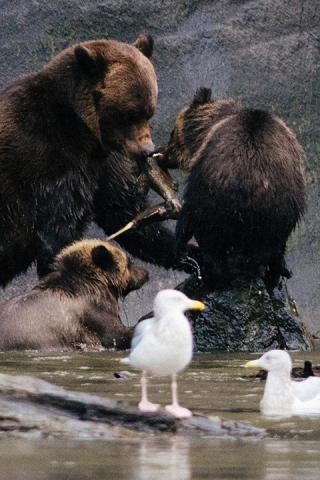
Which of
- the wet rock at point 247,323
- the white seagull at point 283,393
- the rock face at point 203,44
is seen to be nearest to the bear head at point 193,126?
the rock face at point 203,44

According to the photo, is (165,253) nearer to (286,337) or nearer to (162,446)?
(286,337)

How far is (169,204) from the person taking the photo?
12633mm

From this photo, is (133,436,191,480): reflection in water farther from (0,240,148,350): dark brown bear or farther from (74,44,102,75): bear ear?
(74,44,102,75): bear ear

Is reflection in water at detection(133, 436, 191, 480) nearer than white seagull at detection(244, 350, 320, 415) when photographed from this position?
Yes

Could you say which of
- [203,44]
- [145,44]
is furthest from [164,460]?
[203,44]

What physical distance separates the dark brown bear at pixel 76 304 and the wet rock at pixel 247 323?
0.59m

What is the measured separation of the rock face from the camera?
1488 cm

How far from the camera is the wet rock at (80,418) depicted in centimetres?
595

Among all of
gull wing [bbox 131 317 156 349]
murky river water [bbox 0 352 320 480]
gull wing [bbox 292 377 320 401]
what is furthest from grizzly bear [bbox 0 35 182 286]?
gull wing [bbox 131 317 156 349]

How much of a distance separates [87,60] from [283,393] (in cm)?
542

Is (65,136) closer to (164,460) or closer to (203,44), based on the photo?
(203,44)

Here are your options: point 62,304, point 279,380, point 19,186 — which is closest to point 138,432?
point 279,380

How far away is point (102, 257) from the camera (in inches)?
454

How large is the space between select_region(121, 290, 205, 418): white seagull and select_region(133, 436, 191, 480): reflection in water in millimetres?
295
